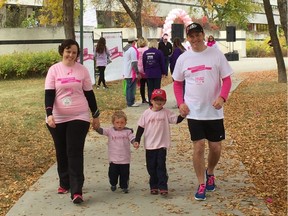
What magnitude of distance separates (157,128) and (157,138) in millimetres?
110

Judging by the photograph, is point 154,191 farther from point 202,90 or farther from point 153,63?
point 153,63

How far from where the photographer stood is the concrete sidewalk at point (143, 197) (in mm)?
5668

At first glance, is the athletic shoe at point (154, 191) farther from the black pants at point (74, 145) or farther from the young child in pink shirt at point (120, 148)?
the black pants at point (74, 145)

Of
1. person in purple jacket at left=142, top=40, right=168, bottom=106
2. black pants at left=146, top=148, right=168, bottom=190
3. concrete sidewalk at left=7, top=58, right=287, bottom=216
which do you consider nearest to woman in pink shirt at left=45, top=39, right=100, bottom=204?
concrete sidewalk at left=7, top=58, right=287, bottom=216

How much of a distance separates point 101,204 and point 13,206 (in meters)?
0.95

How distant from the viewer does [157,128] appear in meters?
6.15

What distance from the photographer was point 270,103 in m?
14.2

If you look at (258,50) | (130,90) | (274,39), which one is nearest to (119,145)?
(130,90)

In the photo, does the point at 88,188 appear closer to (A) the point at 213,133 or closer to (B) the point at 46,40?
(A) the point at 213,133

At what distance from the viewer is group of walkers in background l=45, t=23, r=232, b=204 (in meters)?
5.81

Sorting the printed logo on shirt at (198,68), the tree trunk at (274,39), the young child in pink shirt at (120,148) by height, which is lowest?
the young child in pink shirt at (120,148)

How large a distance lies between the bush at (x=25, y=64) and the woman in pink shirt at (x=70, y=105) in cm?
1792

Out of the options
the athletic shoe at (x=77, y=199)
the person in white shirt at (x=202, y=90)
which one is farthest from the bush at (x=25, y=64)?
the person in white shirt at (x=202, y=90)

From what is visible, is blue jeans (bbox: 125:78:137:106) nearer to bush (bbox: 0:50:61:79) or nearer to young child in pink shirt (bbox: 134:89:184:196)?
young child in pink shirt (bbox: 134:89:184:196)
